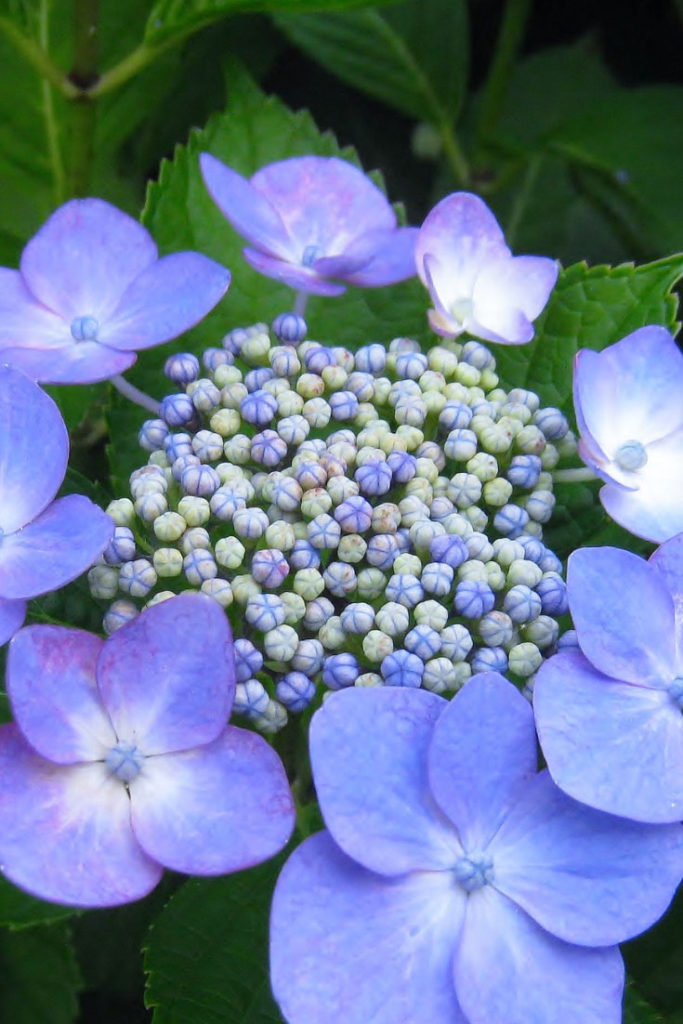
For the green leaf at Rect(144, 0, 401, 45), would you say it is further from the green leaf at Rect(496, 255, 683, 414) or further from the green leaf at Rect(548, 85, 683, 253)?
the green leaf at Rect(548, 85, 683, 253)

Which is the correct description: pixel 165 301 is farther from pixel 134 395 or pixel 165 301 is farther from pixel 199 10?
pixel 199 10

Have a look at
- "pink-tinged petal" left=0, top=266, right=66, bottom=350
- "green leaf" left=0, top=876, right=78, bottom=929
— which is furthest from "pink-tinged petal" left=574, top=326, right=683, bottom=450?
"green leaf" left=0, top=876, right=78, bottom=929

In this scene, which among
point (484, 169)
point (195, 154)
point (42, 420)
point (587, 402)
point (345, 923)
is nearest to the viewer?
point (345, 923)

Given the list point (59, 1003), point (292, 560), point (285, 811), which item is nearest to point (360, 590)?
point (292, 560)

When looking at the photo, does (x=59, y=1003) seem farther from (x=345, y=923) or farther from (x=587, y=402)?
(x=587, y=402)

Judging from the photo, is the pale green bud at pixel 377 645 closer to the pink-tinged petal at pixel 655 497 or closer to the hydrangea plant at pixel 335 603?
the hydrangea plant at pixel 335 603

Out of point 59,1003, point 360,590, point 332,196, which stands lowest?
point 59,1003
